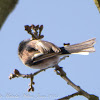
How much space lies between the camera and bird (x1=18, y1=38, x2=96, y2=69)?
346 cm

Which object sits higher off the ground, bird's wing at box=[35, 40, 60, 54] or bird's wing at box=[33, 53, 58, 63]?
bird's wing at box=[35, 40, 60, 54]

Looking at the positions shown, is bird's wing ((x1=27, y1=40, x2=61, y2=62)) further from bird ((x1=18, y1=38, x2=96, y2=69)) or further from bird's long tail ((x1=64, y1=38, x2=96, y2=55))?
bird's long tail ((x1=64, y1=38, x2=96, y2=55))

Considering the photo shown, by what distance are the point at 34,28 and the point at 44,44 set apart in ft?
1.50

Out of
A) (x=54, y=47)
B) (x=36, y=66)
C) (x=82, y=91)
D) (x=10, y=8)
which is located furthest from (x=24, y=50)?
(x=10, y=8)

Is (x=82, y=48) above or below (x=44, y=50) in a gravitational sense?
below

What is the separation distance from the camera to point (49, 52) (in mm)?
3465

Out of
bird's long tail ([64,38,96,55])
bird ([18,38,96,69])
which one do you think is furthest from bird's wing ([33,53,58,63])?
bird's long tail ([64,38,96,55])

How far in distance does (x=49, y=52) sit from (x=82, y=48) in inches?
26.0

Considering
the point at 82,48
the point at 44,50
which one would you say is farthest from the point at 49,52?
the point at 82,48

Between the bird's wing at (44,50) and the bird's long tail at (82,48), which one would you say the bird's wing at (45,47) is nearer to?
the bird's wing at (44,50)

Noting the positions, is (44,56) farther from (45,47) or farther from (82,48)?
(82,48)

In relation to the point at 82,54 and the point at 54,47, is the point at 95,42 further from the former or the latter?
the point at 54,47

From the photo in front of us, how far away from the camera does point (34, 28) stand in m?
3.30

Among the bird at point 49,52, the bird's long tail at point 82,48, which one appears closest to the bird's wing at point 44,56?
the bird at point 49,52
